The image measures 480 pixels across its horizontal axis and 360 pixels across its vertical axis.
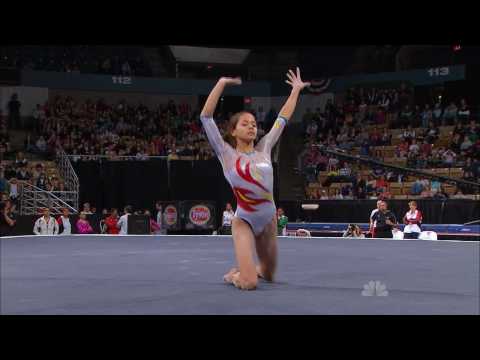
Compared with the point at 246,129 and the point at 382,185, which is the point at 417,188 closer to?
the point at 382,185

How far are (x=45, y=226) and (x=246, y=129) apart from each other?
11557 millimetres

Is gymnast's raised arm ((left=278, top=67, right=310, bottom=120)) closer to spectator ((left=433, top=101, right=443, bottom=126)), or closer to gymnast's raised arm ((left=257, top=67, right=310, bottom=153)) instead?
gymnast's raised arm ((left=257, top=67, right=310, bottom=153))

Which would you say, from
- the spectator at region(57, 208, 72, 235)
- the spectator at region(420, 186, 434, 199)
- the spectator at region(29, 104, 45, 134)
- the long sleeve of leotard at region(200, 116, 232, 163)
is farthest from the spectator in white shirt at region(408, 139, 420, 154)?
the long sleeve of leotard at region(200, 116, 232, 163)

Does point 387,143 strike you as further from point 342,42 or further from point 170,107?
point 342,42

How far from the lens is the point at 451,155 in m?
20.5

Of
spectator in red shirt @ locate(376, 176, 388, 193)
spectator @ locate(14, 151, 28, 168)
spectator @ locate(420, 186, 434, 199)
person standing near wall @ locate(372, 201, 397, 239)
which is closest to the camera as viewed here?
person standing near wall @ locate(372, 201, 397, 239)

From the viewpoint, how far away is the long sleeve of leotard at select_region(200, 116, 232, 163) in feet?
19.2

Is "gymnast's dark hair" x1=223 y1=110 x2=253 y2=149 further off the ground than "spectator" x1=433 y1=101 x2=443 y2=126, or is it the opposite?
"spectator" x1=433 y1=101 x2=443 y2=126

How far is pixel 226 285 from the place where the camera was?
588 cm

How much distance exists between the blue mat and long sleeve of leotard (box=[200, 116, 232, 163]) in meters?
1.28

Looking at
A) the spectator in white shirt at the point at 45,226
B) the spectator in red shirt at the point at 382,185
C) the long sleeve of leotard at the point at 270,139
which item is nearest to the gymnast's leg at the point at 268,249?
the long sleeve of leotard at the point at 270,139

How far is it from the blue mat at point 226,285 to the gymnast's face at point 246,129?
1.41m

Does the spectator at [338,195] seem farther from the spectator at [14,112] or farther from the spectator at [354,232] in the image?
the spectator at [14,112]

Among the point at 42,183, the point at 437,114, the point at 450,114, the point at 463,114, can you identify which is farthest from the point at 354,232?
the point at 42,183
